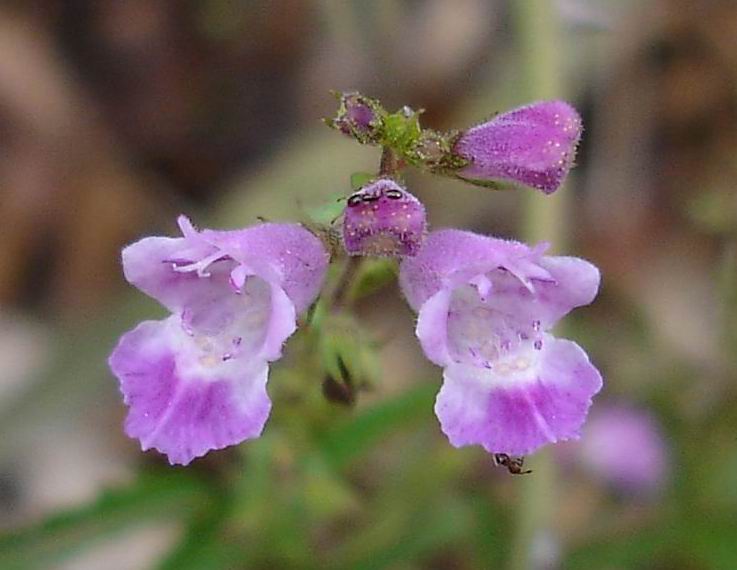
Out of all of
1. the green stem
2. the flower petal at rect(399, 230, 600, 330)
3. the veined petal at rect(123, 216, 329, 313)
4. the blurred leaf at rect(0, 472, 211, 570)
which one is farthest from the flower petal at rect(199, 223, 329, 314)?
the green stem

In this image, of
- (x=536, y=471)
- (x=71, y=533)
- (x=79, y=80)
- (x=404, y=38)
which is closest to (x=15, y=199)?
(x=79, y=80)

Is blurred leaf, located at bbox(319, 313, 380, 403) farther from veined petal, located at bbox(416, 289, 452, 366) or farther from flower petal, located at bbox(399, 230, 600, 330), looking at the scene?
veined petal, located at bbox(416, 289, 452, 366)

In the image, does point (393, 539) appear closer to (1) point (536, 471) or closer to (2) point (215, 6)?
(1) point (536, 471)

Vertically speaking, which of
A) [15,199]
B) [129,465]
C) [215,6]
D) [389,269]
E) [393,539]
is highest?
[389,269]

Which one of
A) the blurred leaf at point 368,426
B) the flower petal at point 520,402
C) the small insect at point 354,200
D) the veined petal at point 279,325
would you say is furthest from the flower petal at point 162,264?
the blurred leaf at point 368,426

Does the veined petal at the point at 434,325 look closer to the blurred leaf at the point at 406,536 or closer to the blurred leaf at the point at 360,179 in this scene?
the blurred leaf at the point at 360,179

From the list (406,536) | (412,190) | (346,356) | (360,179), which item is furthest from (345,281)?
(412,190)
